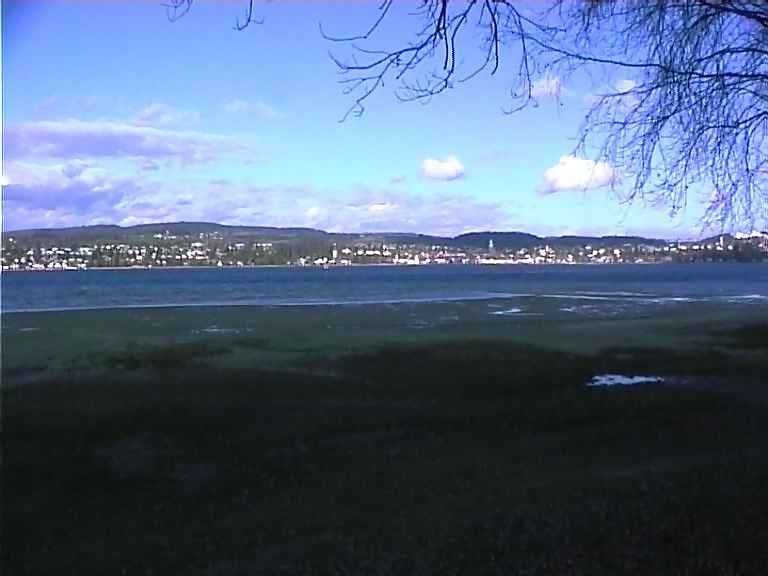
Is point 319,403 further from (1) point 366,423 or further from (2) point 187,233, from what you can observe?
(2) point 187,233

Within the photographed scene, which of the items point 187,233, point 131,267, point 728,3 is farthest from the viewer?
point 187,233

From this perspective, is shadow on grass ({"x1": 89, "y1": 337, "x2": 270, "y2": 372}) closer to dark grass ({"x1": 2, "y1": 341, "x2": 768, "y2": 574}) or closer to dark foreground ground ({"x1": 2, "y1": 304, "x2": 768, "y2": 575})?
dark foreground ground ({"x1": 2, "y1": 304, "x2": 768, "y2": 575})

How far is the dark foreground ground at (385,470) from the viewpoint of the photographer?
26.2 feet

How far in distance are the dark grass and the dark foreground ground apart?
0.04 m

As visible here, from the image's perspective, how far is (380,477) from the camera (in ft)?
37.9

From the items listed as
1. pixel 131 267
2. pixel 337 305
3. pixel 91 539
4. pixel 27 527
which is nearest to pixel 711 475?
pixel 91 539

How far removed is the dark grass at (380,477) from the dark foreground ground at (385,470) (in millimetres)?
37

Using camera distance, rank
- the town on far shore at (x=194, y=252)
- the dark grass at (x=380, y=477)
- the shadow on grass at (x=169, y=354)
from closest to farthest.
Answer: the dark grass at (x=380, y=477) < the shadow on grass at (x=169, y=354) < the town on far shore at (x=194, y=252)

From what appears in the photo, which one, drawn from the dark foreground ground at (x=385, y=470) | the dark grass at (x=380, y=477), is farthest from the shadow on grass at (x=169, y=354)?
the dark grass at (x=380, y=477)

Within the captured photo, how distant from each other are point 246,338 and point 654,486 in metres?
23.2

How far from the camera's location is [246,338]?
104 feet

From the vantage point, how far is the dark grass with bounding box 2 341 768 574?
26.0 feet

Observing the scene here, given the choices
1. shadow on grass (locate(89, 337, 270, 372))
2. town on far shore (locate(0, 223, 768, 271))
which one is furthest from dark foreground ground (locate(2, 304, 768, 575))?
town on far shore (locate(0, 223, 768, 271))

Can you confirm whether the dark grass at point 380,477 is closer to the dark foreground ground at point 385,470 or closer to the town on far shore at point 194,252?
the dark foreground ground at point 385,470
